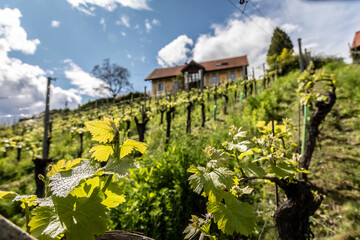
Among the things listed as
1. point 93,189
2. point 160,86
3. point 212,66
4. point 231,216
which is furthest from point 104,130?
point 160,86

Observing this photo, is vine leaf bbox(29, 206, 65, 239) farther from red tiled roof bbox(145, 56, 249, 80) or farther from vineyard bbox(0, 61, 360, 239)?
red tiled roof bbox(145, 56, 249, 80)

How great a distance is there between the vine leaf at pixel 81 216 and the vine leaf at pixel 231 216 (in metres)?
0.41

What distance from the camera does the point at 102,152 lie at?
0.63 m

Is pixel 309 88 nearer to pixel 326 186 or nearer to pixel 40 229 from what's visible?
pixel 326 186

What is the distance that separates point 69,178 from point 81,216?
0.39 ft

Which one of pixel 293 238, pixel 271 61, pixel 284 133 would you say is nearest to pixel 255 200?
pixel 293 238

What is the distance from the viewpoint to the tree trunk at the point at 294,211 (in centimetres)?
136

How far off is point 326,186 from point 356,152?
4.66 feet

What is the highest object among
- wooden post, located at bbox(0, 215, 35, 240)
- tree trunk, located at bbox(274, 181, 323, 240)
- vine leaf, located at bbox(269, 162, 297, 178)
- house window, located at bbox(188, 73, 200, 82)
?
house window, located at bbox(188, 73, 200, 82)

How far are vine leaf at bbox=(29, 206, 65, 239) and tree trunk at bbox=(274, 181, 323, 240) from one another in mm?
1483

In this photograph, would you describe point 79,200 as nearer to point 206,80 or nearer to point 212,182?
point 212,182

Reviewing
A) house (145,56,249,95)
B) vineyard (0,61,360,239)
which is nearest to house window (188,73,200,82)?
house (145,56,249,95)

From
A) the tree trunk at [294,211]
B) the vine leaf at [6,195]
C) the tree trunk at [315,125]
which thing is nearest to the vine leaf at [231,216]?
the vine leaf at [6,195]

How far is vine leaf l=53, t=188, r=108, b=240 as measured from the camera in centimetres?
49
